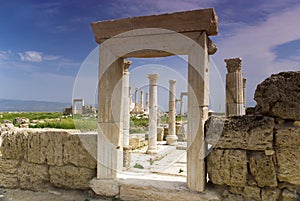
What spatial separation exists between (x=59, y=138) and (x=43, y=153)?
0.50m

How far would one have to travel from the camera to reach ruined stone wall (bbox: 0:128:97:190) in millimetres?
4680

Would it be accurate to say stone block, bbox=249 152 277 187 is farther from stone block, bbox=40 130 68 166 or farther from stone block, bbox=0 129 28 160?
stone block, bbox=0 129 28 160

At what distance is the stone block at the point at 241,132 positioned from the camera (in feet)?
11.7

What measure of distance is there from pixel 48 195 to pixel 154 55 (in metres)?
3.49

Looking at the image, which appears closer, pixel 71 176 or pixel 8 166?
pixel 71 176

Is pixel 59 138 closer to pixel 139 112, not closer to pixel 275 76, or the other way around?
pixel 275 76

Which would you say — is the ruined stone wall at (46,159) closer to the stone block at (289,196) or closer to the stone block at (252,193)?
the stone block at (252,193)

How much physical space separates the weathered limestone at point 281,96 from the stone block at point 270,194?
3.70ft

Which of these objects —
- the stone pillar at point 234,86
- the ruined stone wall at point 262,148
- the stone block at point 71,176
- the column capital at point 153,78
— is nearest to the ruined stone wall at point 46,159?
the stone block at point 71,176

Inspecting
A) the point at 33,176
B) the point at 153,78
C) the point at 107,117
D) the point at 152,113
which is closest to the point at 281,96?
the point at 107,117

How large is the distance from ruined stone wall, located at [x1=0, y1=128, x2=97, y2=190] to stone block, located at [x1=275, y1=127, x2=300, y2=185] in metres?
3.26

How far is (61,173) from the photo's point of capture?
15.7ft

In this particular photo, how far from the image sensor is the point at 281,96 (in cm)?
358

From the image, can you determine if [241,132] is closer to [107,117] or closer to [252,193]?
[252,193]
